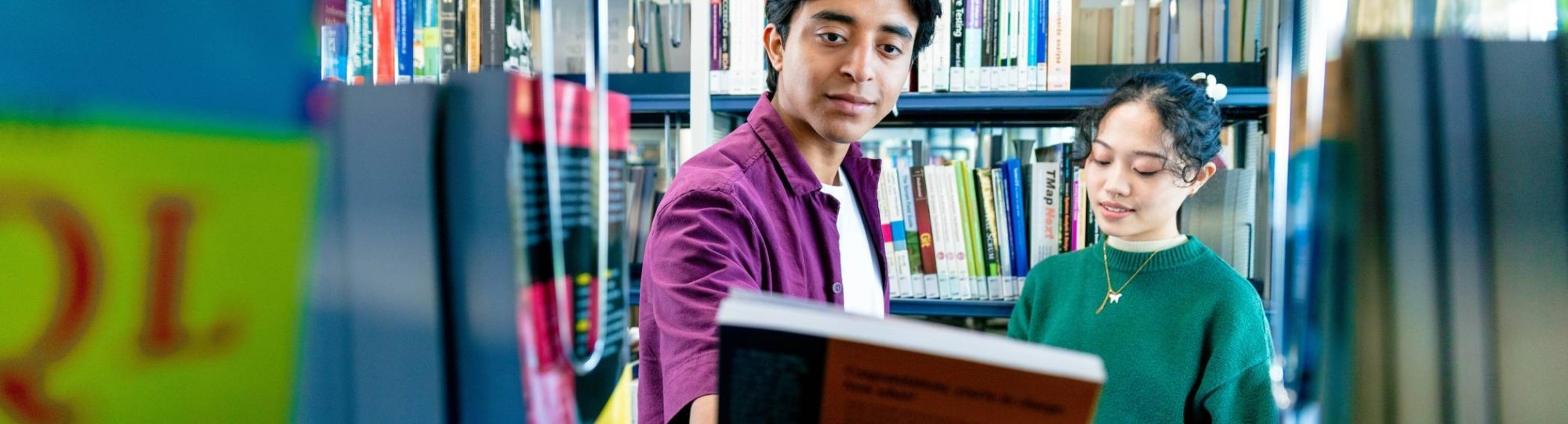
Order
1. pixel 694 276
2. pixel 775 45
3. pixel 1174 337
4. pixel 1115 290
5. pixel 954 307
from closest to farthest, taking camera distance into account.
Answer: pixel 694 276 → pixel 775 45 → pixel 1174 337 → pixel 1115 290 → pixel 954 307

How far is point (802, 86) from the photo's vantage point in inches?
42.3

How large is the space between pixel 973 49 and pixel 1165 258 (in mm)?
517

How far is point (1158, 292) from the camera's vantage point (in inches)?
56.2

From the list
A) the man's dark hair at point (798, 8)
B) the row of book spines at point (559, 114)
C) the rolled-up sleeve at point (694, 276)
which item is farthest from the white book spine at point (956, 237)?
the row of book spines at point (559, 114)

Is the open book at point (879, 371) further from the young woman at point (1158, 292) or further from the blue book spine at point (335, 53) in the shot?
the young woman at point (1158, 292)

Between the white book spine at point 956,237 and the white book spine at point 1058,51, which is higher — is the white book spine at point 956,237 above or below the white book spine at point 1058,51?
below

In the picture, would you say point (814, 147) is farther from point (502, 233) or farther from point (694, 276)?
point (502, 233)

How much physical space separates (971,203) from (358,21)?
4.93 feet

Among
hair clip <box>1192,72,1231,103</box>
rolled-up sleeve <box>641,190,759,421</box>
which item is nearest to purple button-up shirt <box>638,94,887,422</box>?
rolled-up sleeve <box>641,190,759,421</box>

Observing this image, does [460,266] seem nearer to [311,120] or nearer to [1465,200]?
[311,120]

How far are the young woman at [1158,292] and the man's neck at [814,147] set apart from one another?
487 millimetres

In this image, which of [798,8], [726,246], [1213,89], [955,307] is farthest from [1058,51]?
[726,246]

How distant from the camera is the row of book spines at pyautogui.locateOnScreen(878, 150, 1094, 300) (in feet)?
5.68

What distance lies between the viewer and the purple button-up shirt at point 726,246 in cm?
76
